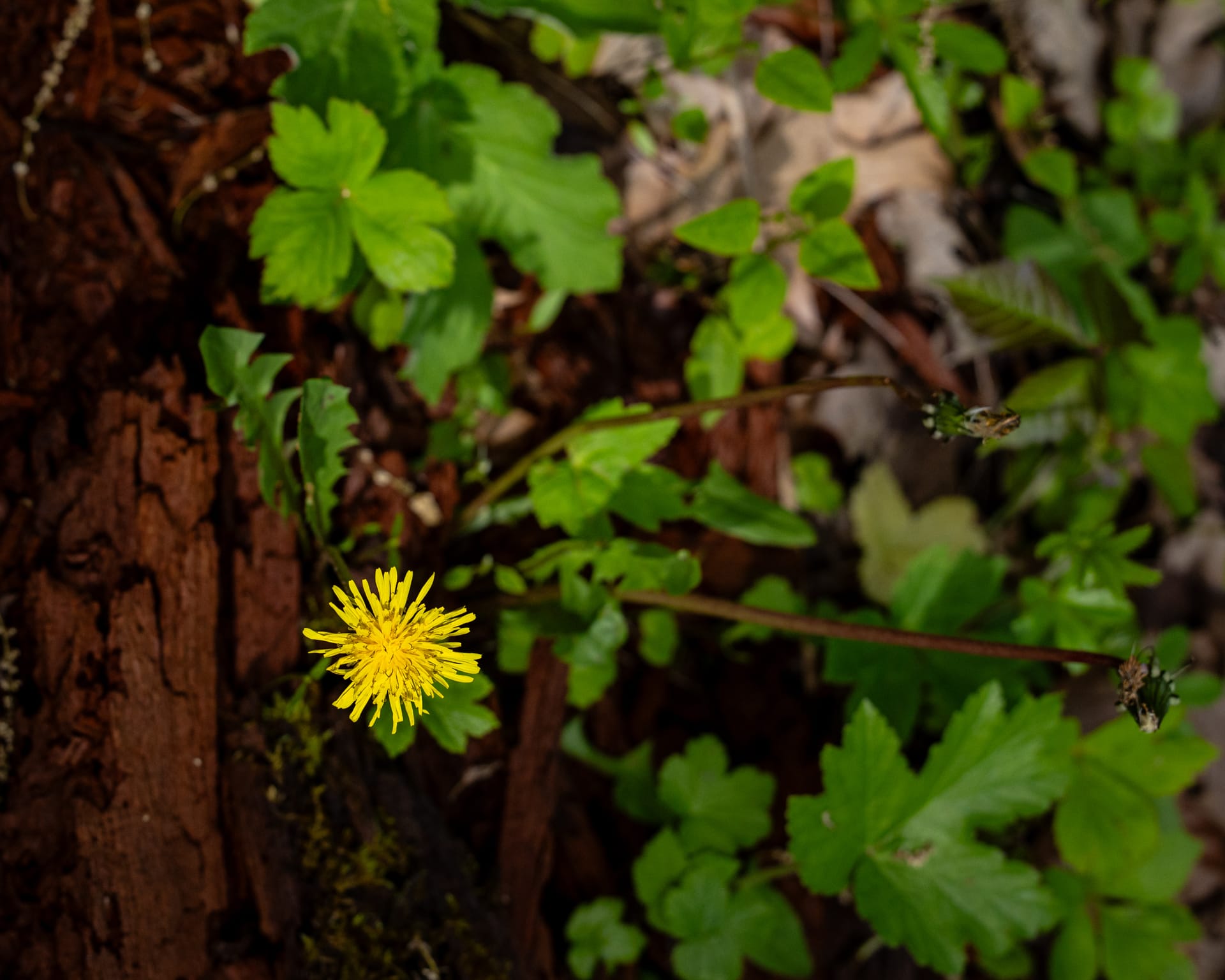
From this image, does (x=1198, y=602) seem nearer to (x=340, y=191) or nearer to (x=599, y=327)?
(x=599, y=327)

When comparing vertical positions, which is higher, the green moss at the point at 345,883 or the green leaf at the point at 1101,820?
the green moss at the point at 345,883

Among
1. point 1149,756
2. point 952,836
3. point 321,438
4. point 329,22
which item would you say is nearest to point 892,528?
point 1149,756

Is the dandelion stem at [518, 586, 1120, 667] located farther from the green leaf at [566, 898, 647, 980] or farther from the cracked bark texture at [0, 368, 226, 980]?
the green leaf at [566, 898, 647, 980]

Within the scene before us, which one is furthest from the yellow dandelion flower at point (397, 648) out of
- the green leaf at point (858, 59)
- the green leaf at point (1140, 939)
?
the green leaf at point (1140, 939)

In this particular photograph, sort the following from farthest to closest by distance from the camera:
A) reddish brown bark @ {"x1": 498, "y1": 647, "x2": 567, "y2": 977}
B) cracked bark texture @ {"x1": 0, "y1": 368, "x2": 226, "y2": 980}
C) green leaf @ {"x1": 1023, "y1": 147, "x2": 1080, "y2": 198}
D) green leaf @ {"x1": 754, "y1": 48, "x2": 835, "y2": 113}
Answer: green leaf @ {"x1": 1023, "y1": 147, "x2": 1080, "y2": 198}
reddish brown bark @ {"x1": 498, "y1": 647, "x2": 567, "y2": 977}
green leaf @ {"x1": 754, "y1": 48, "x2": 835, "y2": 113}
cracked bark texture @ {"x1": 0, "y1": 368, "x2": 226, "y2": 980}

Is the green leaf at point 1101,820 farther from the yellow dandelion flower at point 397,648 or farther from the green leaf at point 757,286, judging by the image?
the yellow dandelion flower at point 397,648

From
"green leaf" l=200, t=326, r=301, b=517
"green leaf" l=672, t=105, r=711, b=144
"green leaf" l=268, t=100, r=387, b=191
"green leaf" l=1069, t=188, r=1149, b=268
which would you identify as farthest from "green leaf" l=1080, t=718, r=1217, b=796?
"green leaf" l=268, t=100, r=387, b=191

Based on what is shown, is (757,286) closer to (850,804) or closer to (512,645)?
(512,645)
